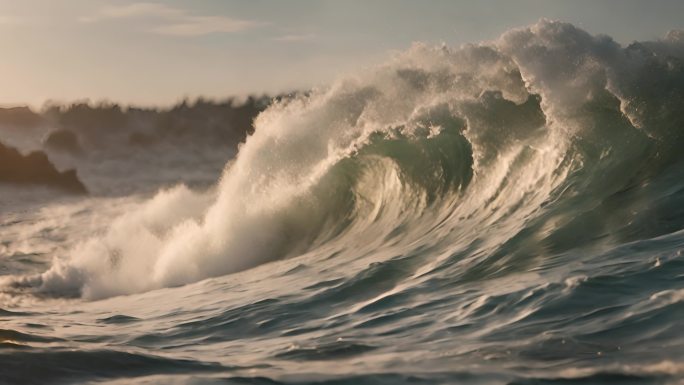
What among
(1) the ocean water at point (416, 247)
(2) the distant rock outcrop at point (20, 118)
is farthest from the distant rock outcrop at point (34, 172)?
(1) the ocean water at point (416, 247)

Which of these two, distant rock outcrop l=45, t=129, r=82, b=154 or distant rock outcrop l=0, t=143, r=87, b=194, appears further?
distant rock outcrop l=45, t=129, r=82, b=154

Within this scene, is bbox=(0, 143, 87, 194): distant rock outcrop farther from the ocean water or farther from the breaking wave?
the breaking wave

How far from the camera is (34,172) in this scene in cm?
3578

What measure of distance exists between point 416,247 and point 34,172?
28.5 m

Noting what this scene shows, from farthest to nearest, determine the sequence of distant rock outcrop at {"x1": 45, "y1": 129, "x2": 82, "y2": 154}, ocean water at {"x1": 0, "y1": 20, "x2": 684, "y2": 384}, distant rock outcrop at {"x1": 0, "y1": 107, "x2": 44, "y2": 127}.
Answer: distant rock outcrop at {"x1": 0, "y1": 107, "x2": 44, "y2": 127} → distant rock outcrop at {"x1": 45, "y1": 129, "x2": 82, "y2": 154} → ocean water at {"x1": 0, "y1": 20, "x2": 684, "y2": 384}

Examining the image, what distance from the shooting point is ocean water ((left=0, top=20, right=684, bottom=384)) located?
18.6 ft

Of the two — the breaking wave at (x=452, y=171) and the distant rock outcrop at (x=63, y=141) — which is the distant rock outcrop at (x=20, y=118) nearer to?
the distant rock outcrop at (x=63, y=141)

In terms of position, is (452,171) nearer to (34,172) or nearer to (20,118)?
(34,172)

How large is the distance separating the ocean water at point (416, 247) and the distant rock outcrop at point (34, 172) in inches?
624

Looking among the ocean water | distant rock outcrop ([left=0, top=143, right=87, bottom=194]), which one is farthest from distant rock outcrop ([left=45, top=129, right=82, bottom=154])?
the ocean water

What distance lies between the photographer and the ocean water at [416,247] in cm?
566

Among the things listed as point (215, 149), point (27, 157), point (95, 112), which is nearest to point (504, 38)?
point (27, 157)

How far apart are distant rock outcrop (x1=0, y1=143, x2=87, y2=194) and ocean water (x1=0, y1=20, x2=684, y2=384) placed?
52.0 ft

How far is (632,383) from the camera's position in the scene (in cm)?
471
